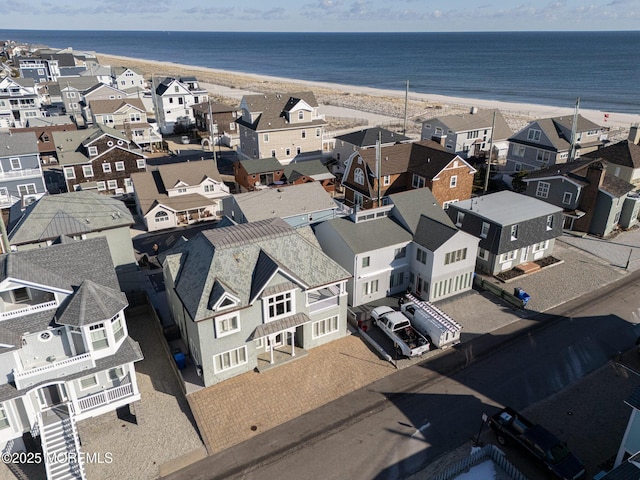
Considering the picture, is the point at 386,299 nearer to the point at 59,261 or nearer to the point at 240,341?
the point at 240,341

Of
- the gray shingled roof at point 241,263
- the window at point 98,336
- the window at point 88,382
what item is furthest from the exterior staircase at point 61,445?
the gray shingled roof at point 241,263

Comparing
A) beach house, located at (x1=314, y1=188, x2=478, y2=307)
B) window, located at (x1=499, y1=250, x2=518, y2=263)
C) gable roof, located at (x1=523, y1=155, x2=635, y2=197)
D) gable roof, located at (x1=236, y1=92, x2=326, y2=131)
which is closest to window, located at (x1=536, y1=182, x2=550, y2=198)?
gable roof, located at (x1=523, y1=155, x2=635, y2=197)

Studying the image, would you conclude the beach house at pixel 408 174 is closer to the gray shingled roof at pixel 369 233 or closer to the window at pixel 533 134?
the gray shingled roof at pixel 369 233

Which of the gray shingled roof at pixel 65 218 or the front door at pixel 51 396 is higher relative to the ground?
the gray shingled roof at pixel 65 218

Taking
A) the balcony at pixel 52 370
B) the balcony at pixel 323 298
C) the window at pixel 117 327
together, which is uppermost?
the window at pixel 117 327

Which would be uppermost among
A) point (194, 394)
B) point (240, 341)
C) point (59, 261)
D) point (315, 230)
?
point (59, 261)

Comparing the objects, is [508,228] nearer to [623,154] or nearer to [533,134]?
[623,154]

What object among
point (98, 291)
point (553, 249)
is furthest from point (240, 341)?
point (553, 249)
